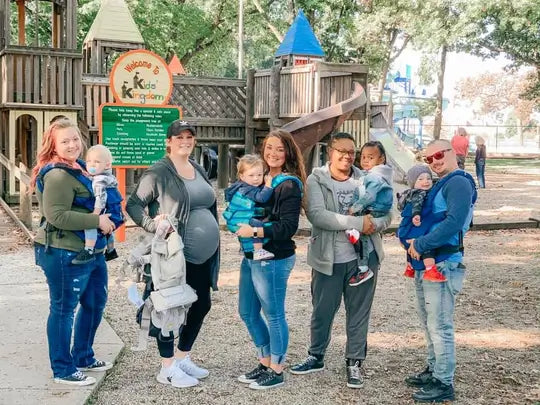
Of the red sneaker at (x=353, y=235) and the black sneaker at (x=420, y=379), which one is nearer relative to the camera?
the red sneaker at (x=353, y=235)

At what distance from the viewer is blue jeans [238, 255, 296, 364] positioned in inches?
170

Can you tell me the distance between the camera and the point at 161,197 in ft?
13.9

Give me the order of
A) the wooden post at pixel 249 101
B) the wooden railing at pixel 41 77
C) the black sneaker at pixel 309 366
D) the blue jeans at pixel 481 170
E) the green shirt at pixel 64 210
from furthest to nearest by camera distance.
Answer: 1. the blue jeans at pixel 481 170
2. the wooden post at pixel 249 101
3. the wooden railing at pixel 41 77
4. the black sneaker at pixel 309 366
5. the green shirt at pixel 64 210

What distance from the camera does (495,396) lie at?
4480mm

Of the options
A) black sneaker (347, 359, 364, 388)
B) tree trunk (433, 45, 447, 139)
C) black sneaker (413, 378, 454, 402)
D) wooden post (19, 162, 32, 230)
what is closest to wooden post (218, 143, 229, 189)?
wooden post (19, 162, 32, 230)

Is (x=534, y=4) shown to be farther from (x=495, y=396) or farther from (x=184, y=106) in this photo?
(x=495, y=396)

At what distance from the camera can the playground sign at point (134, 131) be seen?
10.2m

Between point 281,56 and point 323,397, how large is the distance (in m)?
19.9

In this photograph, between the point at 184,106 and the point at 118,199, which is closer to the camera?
the point at 118,199

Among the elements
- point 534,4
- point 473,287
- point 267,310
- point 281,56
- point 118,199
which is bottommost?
point 473,287

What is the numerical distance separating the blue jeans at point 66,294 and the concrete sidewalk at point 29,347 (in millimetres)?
197

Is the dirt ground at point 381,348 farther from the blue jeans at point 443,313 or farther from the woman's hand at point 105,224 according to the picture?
the woman's hand at point 105,224

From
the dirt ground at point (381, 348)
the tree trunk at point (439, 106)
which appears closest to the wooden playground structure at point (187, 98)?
the dirt ground at point (381, 348)

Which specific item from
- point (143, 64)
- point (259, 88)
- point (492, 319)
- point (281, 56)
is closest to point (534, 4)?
point (281, 56)
